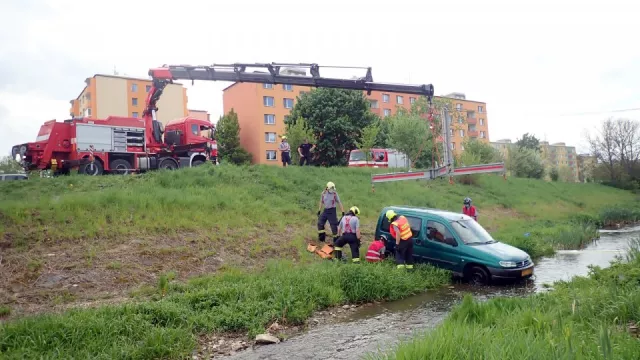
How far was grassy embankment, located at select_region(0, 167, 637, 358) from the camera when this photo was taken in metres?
6.24


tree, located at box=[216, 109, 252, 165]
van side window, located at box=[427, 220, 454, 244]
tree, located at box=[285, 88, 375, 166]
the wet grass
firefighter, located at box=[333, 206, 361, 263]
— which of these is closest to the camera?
the wet grass

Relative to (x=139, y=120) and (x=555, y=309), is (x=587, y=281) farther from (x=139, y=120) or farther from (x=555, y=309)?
(x=139, y=120)

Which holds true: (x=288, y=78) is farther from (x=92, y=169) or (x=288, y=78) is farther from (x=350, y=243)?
(x=92, y=169)

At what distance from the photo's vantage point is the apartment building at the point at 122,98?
5869cm

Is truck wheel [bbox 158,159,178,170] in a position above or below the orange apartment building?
below

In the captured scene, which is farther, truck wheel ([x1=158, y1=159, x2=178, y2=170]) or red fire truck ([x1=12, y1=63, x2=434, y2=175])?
truck wheel ([x1=158, y1=159, x2=178, y2=170])

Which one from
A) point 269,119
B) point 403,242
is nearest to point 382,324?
point 403,242

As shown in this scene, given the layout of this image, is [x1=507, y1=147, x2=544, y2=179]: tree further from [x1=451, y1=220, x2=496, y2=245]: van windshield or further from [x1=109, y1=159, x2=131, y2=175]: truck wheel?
[x1=451, y1=220, x2=496, y2=245]: van windshield

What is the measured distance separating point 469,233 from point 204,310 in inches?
247

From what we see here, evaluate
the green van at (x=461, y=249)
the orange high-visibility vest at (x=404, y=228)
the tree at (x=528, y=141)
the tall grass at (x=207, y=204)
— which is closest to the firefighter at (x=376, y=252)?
the green van at (x=461, y=249)

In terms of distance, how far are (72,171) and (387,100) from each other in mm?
52292

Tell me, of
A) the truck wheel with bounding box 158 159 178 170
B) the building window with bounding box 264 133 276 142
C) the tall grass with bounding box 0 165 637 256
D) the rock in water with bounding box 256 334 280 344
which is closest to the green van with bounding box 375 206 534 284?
the tall grass with bounding box 0 165 637 256

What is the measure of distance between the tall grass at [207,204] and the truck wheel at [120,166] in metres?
3.26

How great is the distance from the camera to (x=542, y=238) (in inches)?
611
